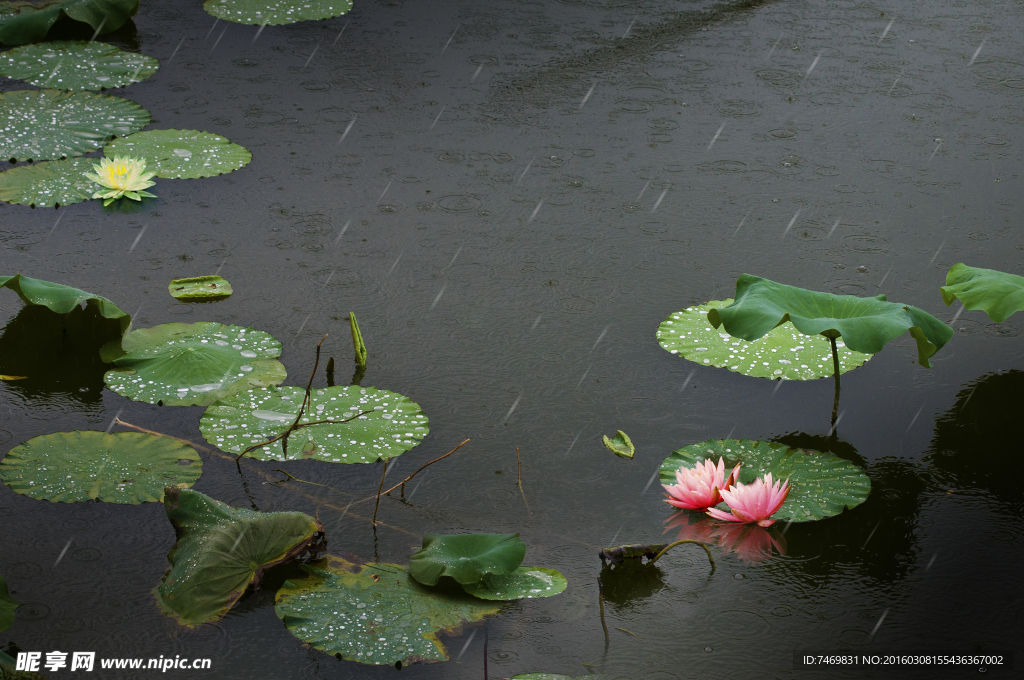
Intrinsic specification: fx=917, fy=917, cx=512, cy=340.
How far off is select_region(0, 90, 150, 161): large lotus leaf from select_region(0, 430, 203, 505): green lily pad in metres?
1.52

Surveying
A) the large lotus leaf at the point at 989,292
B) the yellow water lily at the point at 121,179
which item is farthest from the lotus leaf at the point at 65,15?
the large lotus leaf at the point at 989,292

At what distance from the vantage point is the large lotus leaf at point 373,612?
4.83ft

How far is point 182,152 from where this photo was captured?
3.13 meters

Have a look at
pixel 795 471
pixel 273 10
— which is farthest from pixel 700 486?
pixel 273 10

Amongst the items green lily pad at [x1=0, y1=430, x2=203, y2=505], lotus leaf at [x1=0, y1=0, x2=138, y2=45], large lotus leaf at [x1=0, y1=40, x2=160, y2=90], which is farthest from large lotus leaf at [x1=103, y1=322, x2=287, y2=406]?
lotus leaf at [x1=0, y1=0, x2=138, y2=45]

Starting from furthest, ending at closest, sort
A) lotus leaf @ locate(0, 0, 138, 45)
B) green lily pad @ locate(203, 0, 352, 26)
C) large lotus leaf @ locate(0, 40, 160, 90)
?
green lily pad @ locate(203, 0, 352, 26) → lotus leaf @ locate(0, 0, 138, 45) → large lotus leaf @ locate(0, 40, 160, 90)

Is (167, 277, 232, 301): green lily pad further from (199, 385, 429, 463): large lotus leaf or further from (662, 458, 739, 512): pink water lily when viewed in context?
(662, 458, 739, 512): pink water lily

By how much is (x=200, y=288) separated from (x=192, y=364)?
1.31 feet

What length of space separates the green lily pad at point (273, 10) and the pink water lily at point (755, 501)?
3355 mm

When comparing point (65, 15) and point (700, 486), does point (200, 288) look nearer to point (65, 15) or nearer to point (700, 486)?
point (700, 486)

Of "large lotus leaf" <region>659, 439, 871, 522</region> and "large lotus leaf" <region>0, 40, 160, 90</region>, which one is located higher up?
"large lotus leaf" <region>0, 40, 160, 90</region>

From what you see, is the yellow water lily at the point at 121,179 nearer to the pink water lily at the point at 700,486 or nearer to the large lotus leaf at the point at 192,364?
the large lotus leaf at the point at 192,364

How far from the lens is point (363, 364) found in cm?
223

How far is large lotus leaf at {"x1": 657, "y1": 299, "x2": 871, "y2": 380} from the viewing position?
2203 mm
